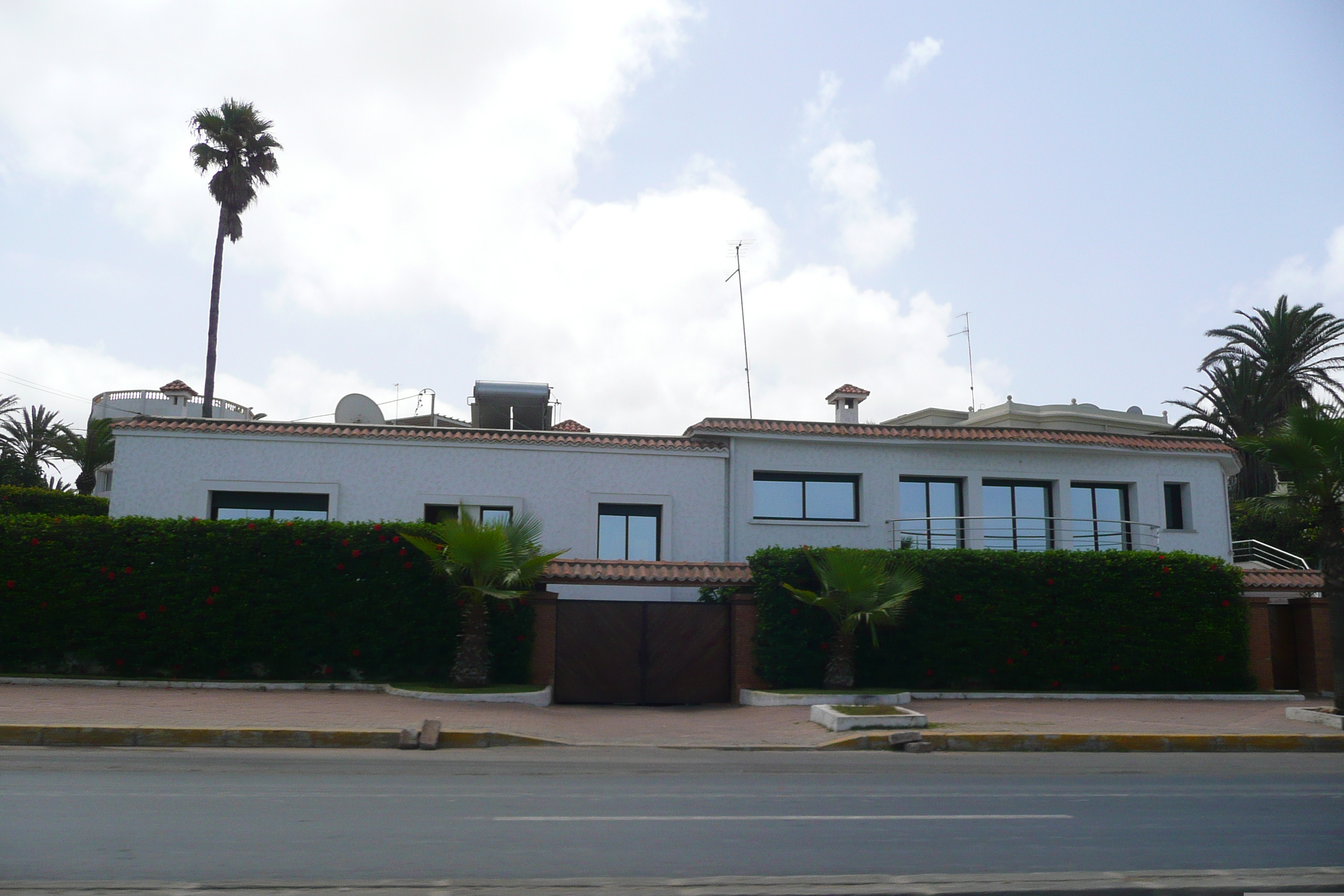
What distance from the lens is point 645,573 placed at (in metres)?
19.7

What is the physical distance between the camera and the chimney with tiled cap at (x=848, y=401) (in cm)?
3031

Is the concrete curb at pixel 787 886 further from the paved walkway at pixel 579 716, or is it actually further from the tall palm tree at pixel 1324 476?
the tall palm tree at pixel 1324 476

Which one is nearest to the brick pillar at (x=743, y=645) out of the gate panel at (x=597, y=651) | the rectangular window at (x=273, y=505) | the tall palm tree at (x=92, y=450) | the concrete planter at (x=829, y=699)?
the concrete planter at (x=829, y=699)

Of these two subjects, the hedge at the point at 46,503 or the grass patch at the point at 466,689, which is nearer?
the grass patch at the point at 466,689

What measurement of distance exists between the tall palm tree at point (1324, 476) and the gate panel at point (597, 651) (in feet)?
35.7

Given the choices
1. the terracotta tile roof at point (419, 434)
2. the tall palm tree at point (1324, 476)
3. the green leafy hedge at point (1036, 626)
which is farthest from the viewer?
the terracotta tile roof at point (419, 434)

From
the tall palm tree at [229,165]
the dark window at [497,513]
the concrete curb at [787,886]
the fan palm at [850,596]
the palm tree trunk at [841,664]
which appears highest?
the tall palm tree at [229,165]

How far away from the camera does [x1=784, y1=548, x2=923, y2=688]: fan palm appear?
58.3ft

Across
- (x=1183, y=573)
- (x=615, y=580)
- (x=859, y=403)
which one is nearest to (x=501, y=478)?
(x=615, y=580)

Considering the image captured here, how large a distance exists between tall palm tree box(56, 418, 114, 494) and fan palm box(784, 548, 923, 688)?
33.1 meters

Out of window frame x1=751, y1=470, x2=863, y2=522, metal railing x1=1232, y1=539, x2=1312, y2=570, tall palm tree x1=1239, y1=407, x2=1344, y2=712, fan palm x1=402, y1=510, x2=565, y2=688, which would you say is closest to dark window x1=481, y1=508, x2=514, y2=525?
fan palm x1=402, y1=510, x2=565, y2=688

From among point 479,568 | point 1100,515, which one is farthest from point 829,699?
point 1100,515

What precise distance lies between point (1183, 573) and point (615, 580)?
11156 mm

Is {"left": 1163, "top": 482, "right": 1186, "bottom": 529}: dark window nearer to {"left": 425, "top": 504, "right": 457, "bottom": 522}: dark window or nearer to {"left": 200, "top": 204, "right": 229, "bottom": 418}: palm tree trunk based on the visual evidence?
{"left": 425, "top": 504, "right": 457, "bottom": 522}: dark window
